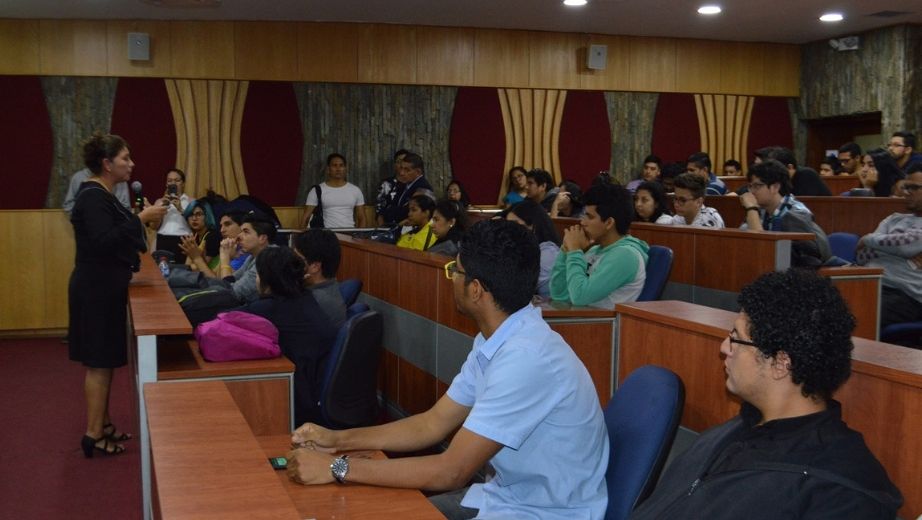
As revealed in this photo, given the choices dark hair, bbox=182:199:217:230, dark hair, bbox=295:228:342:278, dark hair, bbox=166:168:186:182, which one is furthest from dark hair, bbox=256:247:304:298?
dark hair, bbox=166:168:186:182

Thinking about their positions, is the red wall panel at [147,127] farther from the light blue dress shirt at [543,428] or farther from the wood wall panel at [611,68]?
the light blue dress shirt at [543,428]

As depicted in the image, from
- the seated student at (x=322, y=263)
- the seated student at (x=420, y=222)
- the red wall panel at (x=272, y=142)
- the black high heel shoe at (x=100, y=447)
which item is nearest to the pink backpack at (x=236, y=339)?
the seated student at (x=322, y=263)

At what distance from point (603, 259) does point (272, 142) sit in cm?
596

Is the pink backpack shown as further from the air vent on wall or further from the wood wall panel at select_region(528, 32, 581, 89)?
the wood wall panel at select_region(528, 32, 581, 89)

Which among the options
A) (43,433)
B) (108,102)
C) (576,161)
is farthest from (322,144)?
(43,433)

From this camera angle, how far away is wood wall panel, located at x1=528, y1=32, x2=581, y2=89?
10.2 meters

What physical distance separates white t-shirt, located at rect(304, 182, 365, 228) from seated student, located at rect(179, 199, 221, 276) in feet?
4.50

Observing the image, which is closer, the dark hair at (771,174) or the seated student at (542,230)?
the seated student at (542,230)

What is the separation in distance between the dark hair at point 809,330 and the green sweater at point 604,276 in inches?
95.1

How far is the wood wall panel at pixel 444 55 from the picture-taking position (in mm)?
9859

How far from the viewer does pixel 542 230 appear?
5152mm

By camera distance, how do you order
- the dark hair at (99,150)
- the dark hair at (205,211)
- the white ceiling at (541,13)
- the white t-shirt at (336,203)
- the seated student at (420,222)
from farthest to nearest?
the white t-shirt at (336,203)
the white ceiling at (541,13)
the dark hair at (205,211)
the seated student at (420,222)
the dark hair at (99,150)

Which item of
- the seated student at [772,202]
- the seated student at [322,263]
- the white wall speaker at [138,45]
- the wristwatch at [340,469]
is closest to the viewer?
the wristwatch at [340,469]

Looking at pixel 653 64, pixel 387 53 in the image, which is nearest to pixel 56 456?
pixel 387 53
